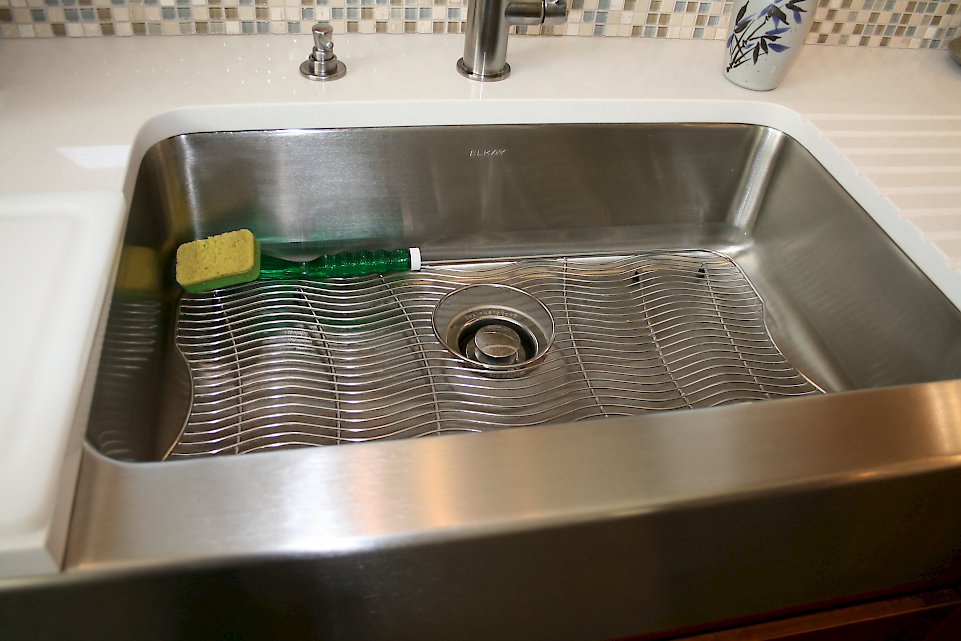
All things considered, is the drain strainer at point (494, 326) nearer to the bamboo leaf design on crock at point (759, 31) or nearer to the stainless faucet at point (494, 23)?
the stainless faucet at point (494, 23)

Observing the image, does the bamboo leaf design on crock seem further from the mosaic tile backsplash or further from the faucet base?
the faucet base

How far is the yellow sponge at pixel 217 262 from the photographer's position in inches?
29.5

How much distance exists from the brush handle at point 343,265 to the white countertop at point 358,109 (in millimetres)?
154

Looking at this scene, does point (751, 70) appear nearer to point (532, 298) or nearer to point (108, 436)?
point (532, 298)

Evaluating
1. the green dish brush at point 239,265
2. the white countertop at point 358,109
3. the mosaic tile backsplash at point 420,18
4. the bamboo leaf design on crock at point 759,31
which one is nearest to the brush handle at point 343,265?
the green dish brush at point 239,265

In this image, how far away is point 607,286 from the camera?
89cm

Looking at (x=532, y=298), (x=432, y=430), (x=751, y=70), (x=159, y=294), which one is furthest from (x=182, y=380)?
(x=751, y=70)

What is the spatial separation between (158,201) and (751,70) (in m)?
0.68

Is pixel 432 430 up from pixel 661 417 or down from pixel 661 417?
down

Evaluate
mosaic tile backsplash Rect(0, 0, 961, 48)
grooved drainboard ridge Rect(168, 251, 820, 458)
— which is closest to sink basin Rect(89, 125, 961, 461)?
grooved drainboard ridge Rect(168, 251, 820, 458)

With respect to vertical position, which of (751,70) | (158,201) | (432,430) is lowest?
(432,430)

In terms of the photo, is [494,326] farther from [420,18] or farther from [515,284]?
[420,18]

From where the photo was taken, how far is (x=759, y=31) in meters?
0.83

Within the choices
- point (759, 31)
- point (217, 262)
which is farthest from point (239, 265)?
point (759, 31)
